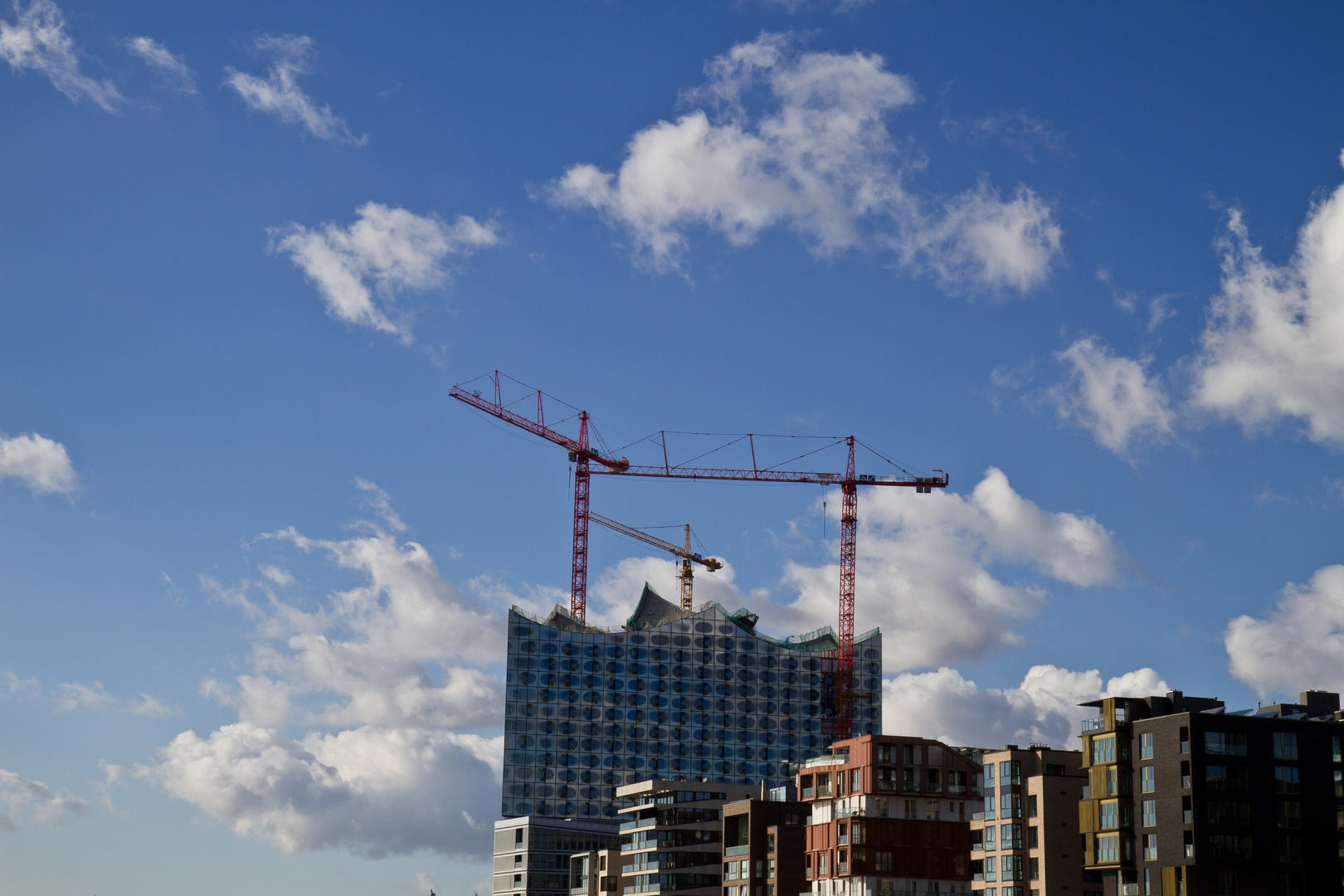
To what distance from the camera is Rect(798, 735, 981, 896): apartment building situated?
529ft

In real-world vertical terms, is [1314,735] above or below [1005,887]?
above

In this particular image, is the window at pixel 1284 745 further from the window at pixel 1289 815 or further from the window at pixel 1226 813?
the window at pixel 1226 813

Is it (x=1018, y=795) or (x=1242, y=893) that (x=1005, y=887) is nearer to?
(x=1018, y=795)

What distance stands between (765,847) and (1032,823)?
3517 cm

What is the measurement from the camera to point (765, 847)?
178 meters

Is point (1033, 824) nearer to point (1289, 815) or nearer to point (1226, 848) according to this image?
point (1226, 848)

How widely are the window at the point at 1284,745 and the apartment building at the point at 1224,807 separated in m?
0.07

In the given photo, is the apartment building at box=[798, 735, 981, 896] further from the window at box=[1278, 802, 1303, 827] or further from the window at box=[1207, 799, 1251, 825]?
the window at box=[1278, 802, 1303, 827]

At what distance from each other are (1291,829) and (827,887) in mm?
46409

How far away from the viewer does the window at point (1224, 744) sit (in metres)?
139

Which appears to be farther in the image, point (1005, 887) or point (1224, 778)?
point (1005, 887)

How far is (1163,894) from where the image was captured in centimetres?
13750

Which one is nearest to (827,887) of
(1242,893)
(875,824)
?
(875,824)

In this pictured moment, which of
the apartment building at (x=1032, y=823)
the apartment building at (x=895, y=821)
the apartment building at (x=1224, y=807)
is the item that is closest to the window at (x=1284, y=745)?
the apartment building at (x=1224, y=807)
